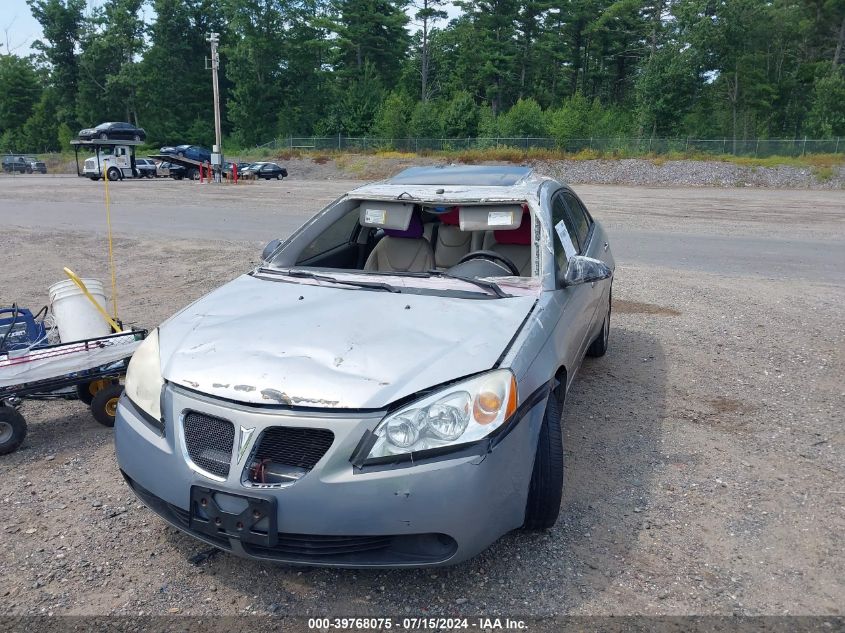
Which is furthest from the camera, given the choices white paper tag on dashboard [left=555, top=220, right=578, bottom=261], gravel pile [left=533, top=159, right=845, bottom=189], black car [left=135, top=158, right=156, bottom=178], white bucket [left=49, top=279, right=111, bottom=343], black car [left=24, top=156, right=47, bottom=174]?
black car [left=24, top=156, right=47, bottom=174]

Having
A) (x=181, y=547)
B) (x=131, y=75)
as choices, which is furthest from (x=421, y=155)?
(x=181, y=547)

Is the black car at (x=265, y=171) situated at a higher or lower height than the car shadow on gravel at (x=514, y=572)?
higher

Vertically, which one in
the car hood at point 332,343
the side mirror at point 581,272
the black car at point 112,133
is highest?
the black car at point 112,133

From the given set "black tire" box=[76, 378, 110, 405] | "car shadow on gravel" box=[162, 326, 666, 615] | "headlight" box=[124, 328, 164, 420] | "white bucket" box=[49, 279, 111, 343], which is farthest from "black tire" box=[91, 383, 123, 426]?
"car shadow on gravel" box=[162, 326, 666, 615]

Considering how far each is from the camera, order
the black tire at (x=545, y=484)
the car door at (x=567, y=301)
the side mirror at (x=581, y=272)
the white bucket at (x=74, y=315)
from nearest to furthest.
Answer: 1. the black tire at (x=545, y=484)
2. the car door at (x=567, y=301)
3. the side mirror at (x=581, y=272)
4. the white bucket at (x=74, y=315)

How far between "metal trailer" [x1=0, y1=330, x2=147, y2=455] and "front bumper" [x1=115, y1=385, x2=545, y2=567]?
1.79m

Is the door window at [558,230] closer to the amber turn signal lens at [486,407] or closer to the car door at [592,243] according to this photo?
the car door at [592,243]

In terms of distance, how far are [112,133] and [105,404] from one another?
44325mm

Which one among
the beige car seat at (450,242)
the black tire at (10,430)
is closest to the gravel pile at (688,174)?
the beige car seat at (450,242)

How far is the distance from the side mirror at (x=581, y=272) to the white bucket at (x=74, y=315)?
131 inches

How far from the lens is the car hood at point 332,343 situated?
2.67 metres

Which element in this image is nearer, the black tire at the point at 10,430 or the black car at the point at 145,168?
the black tire at the point at 10,430

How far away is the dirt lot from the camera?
2814mm

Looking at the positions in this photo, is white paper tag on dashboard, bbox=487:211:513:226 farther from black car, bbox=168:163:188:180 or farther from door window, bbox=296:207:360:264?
black car, bbox=168:163:188:180
